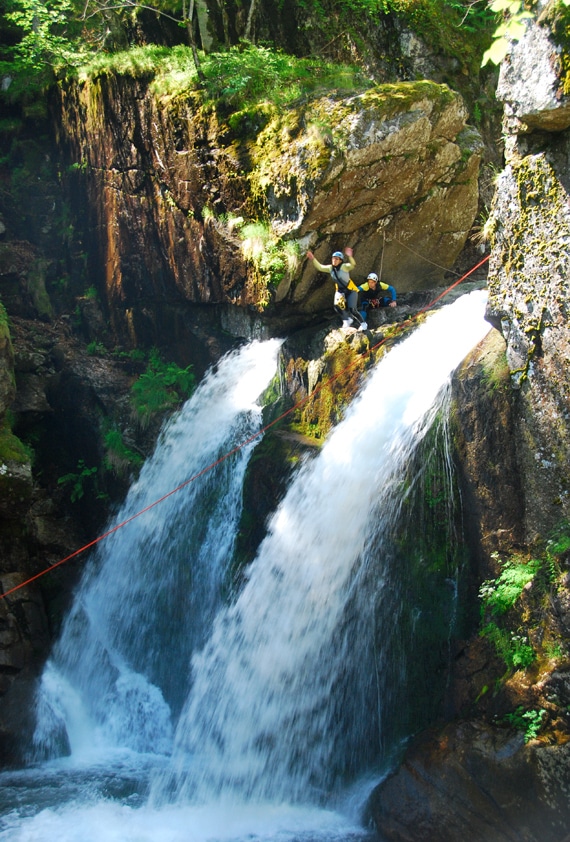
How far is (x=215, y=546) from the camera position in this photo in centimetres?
905

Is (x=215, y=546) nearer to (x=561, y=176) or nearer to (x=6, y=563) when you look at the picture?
(x=6, y=563)

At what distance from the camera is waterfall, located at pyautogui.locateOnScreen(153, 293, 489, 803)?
665 cm

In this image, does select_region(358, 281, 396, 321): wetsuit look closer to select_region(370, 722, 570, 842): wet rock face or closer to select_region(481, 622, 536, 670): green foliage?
select_region(481, 622, 536, 670): green foliage

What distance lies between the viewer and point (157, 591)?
9.37 metres

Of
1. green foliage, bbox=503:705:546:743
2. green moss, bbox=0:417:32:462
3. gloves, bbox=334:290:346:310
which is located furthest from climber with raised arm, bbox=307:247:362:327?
green foliage, bbox=503:705:546:743

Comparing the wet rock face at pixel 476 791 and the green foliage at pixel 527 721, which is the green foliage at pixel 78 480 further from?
the green foliage at pixel 527 721

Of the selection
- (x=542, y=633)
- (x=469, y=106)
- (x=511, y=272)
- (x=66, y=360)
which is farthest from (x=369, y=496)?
(x=469, y=106)

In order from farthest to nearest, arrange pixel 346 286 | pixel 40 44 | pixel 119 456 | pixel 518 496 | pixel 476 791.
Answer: pixel 40 44 < pixel 119 456 < pixel 346 286 < pixel 518 496 < pixel 476 791

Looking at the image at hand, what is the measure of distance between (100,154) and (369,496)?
345 inches

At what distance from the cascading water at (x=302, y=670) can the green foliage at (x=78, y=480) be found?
350 cm

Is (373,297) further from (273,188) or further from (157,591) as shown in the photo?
(157,591)

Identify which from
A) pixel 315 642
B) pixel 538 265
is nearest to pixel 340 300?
pixel 538 265

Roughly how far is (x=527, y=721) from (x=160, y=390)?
768 cm

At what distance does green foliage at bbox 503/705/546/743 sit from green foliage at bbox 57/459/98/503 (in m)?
7.54
